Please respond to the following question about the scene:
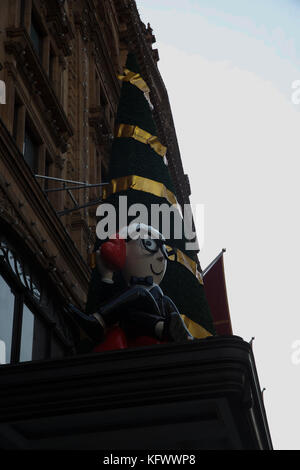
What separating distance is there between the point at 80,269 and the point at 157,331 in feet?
21.1

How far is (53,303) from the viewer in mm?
12156

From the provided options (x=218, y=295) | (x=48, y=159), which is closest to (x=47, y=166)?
(x=48, y=159)

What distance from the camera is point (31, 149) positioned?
47.8ft

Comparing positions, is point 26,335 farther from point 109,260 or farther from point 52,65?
point 52,65

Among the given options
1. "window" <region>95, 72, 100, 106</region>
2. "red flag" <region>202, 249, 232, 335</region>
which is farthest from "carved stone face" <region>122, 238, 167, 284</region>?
"window" <region>95, 72, 100, 106</region>

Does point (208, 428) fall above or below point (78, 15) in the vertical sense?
below

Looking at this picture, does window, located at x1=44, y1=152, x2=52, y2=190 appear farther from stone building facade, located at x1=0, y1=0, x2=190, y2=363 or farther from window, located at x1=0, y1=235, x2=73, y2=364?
window, located at x1=0, y1=235, x2=73, y2=364

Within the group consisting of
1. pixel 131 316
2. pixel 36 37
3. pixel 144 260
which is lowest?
pixel 131 316

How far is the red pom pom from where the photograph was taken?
27.9 feet

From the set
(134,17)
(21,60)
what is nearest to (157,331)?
(21,60)

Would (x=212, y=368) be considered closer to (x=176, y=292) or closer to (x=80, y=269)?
(x=176, y=292)

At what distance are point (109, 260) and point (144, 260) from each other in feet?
1.71

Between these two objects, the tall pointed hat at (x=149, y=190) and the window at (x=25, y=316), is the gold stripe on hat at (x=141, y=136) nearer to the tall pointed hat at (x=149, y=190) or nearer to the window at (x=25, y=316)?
the tall pointed hat at (x=149, y=190)

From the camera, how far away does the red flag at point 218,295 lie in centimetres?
1320
